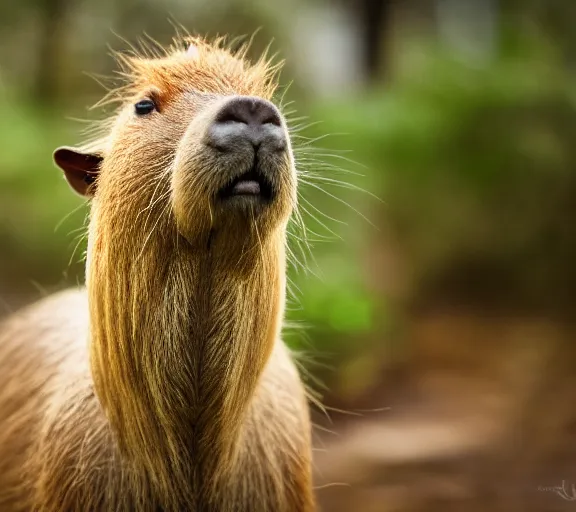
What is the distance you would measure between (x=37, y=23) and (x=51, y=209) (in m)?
4.56

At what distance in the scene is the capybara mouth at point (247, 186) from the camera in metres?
3.18

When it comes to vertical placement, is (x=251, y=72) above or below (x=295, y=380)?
above

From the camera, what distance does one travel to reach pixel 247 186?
319cm

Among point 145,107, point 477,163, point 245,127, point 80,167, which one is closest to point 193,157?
point 245,127

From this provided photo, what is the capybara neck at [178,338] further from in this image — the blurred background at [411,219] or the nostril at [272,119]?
the blurred background at [411,219]

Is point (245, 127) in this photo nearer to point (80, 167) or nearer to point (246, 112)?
point (246, 112)

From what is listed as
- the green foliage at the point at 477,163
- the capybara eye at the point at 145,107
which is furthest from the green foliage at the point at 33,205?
the capybara eye at the point at 145,107

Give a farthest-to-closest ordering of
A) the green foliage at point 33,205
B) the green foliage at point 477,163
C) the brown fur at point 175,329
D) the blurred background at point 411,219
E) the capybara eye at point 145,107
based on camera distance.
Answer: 1. the green foliage at point 477,163
2. the green foliage at point 33,205
3. the blurred background at point 411,219
4. the capybara eye at point 145,107
5. the brown fur at point 175,329

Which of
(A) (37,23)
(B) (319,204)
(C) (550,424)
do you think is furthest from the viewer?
(A) (37,23)

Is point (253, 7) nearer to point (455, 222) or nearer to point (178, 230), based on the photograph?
point (455, 222)

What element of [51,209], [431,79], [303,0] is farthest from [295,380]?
[303,0]

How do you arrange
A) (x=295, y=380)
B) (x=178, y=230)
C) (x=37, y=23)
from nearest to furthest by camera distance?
(x=178, y=230), (x=295, y=380), (x=37, y=23)

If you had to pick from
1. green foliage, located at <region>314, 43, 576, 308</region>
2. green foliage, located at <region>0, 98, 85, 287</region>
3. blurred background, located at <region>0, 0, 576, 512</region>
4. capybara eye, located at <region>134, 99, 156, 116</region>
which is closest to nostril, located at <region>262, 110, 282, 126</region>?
capybara eye, located at <region>134, 99, 156, 116</region>

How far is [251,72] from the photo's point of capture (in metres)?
3.83
